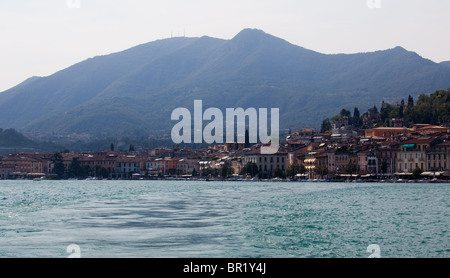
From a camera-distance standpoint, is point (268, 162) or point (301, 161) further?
point (268, 162)

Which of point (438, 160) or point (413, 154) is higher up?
point (413, 154)

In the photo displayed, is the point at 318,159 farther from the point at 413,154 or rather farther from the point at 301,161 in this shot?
the point at 413,154

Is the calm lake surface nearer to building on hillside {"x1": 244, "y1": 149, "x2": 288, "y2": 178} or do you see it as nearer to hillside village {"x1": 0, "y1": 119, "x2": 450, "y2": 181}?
hillside village {"x1": 0, "y1": 119, "x2": 450, "y2": 181}

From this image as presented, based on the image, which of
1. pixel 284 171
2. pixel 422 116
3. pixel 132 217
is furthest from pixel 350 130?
pixel 132 217

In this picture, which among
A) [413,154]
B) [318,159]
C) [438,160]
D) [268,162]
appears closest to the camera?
[438,160]

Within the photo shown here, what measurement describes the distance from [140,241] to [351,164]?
84142 millimetres

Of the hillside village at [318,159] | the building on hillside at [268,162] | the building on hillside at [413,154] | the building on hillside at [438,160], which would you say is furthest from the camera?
the building on hillside at [268,162]

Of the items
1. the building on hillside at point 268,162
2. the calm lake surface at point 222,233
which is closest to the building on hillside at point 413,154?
the building on hillside at point 268,162

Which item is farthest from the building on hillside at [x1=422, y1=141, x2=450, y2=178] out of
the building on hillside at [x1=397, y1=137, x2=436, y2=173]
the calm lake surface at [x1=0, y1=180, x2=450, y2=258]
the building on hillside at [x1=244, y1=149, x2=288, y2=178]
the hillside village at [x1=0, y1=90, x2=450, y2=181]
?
the calm lake surface at [x1=0, y1=180, x2=450, y2=258]

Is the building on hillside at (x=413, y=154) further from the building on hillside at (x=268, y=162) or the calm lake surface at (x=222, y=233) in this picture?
the calm lake surface at (x=222, y=233)

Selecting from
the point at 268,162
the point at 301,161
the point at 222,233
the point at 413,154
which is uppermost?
the point at 413,154

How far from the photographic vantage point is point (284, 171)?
385ft

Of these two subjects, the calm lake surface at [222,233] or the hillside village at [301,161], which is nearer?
the calm lake surface at [222,233]

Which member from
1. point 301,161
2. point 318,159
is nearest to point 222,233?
point 318,159
